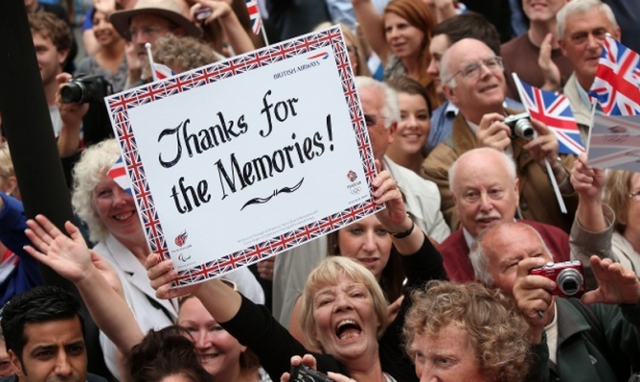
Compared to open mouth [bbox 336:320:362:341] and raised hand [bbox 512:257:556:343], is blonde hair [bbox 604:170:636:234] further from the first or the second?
open mouth [bbox 336:320:362:341]

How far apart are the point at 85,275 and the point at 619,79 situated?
7.99 feet

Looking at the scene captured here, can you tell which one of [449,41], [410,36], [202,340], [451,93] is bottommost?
[202,340]

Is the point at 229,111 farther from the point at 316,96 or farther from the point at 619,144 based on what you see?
the point at 619,144

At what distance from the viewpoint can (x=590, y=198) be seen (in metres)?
5.42

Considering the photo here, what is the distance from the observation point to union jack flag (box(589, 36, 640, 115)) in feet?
17.3

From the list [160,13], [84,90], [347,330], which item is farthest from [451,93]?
[347,330]

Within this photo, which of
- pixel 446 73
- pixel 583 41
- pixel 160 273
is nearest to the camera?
pixel 160 273

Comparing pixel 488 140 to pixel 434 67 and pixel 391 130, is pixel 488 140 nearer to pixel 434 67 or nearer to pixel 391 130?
pixel 391 130

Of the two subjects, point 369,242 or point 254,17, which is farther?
point 254,17

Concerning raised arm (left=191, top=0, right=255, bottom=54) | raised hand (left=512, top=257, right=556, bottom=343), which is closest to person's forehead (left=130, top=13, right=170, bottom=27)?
raised arm (left=191, top=0, right=255, bottom=54)

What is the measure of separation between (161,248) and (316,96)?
0.82 m

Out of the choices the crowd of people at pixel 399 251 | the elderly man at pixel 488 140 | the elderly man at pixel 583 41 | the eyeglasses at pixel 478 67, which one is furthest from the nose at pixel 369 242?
the elderly man at pixel 583 41

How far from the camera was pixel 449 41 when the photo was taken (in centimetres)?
749

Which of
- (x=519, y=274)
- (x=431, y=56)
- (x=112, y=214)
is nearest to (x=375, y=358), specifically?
(x=519, y=274)
